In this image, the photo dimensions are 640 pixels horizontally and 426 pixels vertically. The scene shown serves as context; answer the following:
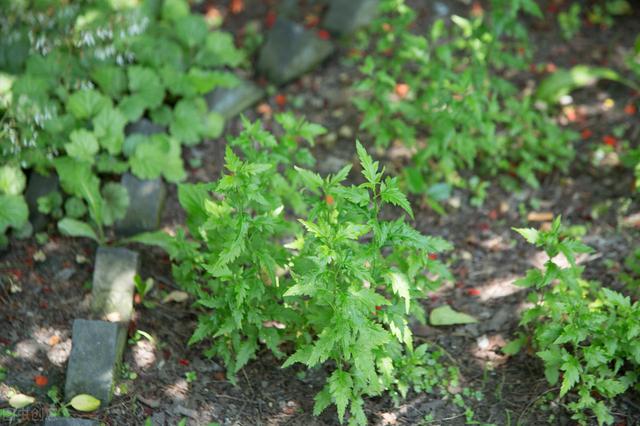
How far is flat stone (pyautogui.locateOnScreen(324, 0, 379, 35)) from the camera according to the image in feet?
18.7

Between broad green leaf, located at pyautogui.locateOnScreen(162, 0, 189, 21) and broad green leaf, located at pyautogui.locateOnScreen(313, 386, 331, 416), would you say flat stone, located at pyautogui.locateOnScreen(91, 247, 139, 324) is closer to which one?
broad green leaf, located at pyautogui.locateOnScreen(313, 386, 331, 416)

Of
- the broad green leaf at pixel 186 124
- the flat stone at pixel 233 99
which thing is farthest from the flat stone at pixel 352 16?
the broad green leaf at pixel 186 124

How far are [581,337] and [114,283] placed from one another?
8.25 ft

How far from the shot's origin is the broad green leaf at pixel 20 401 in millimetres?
3219

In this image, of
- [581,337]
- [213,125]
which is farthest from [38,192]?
[581,337]

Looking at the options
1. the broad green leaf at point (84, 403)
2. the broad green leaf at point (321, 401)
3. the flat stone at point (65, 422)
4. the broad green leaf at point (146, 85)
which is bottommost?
the broad green leaf at point (321, 401)

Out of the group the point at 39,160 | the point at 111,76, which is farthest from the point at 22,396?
the point at 111,76

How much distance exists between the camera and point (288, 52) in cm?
544

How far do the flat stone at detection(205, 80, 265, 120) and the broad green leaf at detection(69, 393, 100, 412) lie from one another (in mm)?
2518

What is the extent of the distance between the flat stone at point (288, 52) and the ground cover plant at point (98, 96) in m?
0.35

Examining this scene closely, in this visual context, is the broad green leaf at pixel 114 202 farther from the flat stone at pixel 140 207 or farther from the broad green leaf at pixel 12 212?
the broad green leaf at pixel 12 212

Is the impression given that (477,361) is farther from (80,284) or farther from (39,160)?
(39,160)

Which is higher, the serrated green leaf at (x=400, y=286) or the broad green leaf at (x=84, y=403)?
the serrated green leaf at (x=400, y=286)

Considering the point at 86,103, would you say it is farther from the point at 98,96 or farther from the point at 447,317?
the point at 447,317
